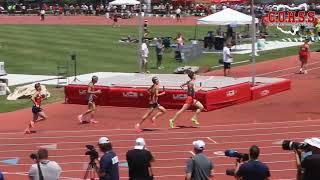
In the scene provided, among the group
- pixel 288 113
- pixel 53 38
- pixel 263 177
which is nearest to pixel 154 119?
pixel 288 113

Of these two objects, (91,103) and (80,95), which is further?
(80,95)

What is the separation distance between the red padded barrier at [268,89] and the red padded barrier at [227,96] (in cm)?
32

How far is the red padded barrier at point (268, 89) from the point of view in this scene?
89.8 feet

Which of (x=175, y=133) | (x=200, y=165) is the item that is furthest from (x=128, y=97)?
(x=200, y=165)

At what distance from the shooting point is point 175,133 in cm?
2108

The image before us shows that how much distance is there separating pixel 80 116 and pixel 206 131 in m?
4.39

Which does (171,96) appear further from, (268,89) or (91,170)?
(91,170)

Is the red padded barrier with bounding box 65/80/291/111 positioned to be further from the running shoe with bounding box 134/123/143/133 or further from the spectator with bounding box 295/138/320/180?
the spectator with bounding box 295/138/320/180

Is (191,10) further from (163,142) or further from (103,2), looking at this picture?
(163,142)

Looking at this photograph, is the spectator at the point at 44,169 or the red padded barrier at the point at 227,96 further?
the red padded barrier at the point at 227,96

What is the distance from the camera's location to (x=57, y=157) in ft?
59.1

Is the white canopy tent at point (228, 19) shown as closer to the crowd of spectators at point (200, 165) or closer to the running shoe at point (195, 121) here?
the running shoe at point (195, 121)

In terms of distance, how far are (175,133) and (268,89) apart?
8.15 meters

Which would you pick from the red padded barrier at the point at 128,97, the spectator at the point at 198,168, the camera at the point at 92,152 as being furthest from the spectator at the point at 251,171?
the red padded barrier at the point at 128,97
